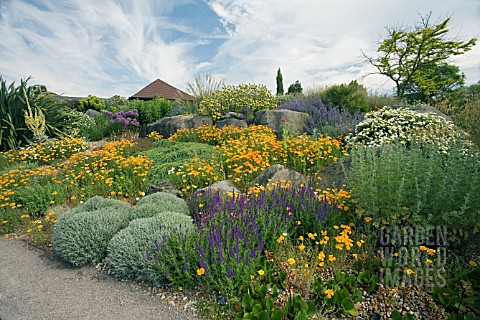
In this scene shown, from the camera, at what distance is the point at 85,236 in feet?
10.2

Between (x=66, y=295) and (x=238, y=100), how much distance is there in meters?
9.01

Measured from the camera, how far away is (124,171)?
5398 mm

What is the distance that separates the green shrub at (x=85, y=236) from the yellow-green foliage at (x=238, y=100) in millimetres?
7416

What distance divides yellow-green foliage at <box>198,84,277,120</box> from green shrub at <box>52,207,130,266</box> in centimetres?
742

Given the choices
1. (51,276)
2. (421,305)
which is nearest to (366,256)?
(421,305)

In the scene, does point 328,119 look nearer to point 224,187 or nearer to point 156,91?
point 224,187

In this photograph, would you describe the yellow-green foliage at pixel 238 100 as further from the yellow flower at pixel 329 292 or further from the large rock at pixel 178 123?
the yellow flower at pixel 329 292

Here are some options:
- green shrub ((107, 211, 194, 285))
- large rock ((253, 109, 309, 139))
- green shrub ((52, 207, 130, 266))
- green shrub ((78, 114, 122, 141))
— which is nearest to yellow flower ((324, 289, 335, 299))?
green shrub ((107, 211, 194, 285))

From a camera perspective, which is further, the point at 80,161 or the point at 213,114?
the point at 213,114

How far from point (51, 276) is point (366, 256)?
3.05 m

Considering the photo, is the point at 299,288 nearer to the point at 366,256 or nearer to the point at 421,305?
the point at 366,256

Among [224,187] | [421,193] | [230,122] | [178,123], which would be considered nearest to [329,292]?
[421,193]

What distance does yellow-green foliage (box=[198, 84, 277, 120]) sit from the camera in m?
10.7

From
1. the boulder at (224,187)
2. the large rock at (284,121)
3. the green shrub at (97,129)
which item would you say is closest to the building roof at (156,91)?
the green shrub at (97,129)
